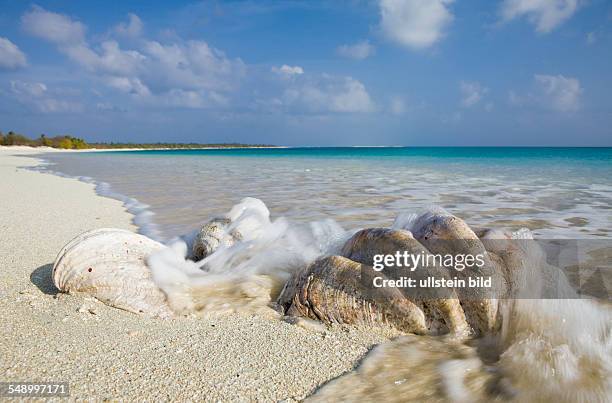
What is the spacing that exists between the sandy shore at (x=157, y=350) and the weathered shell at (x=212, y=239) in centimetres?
162

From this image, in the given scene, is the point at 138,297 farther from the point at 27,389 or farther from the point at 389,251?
the point at 389,251

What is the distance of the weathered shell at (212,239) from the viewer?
16.2 ft

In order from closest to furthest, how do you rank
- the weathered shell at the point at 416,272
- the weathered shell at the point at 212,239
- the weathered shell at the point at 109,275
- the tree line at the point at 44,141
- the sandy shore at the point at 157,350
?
1. the sandy shore at the point at 157,350
2. the weathered shell at the point at 416,272
3. the weathered shell at the point at 109,275
4. the weathered shell at the point at 212,239
5. the tree line at the point at 44,141

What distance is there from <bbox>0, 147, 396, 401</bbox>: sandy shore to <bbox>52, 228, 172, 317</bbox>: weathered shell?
0.36ft

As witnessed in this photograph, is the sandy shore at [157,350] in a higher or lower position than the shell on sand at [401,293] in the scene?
lower

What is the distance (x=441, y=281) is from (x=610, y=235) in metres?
3.96

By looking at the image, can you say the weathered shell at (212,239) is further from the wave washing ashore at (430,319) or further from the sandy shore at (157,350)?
the sandy shore at (157,350)

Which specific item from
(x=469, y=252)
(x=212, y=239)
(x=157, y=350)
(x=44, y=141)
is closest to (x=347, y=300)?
(x=469, y=252)

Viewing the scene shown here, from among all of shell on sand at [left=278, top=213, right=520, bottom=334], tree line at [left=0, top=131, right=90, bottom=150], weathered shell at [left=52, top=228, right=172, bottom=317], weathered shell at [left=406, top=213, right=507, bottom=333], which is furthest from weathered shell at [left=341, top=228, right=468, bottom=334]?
tree line at [left=0, top=131, right=90, bottom=150]

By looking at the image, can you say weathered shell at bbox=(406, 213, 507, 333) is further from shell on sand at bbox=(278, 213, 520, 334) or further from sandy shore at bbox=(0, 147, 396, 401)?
sandy shore at bbox=(0, 147, 396, 401)

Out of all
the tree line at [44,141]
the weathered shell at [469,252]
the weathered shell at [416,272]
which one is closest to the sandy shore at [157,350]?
the weathered shell at [416,272]

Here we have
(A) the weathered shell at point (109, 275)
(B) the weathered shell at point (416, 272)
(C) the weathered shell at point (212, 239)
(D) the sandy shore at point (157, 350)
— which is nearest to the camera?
(D) the sandy shore at point (157, 350)

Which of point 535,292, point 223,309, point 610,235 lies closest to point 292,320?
Result: point 223,309

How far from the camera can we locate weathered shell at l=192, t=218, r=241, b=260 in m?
4.95
